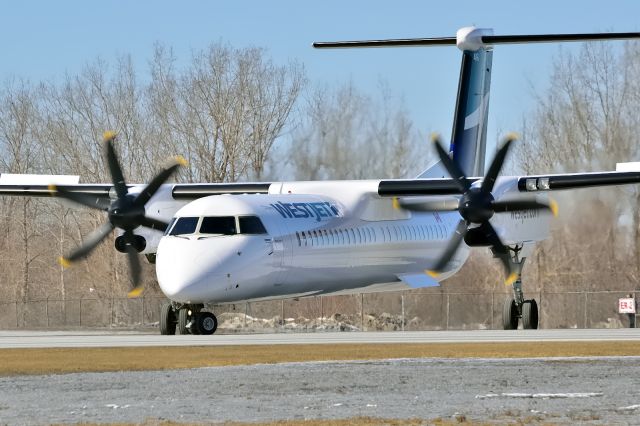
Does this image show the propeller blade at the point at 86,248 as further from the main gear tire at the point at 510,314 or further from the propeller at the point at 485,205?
the main gear tire at the point at 510,314

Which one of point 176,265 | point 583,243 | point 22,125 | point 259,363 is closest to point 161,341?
point 176,265

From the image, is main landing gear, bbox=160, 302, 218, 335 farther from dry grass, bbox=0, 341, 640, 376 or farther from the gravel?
the gravel

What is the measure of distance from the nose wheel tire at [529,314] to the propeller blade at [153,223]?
390 inches

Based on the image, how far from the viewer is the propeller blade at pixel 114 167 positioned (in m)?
31.9

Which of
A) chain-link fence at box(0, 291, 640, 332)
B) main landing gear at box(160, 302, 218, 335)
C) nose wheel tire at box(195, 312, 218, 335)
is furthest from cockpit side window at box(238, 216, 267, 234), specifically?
chain-link fence at box(0, 291, 640, 332)

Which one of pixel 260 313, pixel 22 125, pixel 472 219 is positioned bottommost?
pixel 260 313

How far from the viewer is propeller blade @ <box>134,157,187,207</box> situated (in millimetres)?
31688

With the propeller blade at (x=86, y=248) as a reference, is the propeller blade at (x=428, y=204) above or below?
above

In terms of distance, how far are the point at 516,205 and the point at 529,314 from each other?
18.3 feet

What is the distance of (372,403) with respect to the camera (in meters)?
13.6

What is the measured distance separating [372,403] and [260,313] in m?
41.7

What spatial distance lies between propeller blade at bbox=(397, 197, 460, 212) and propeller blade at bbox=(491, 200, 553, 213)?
3.27ft

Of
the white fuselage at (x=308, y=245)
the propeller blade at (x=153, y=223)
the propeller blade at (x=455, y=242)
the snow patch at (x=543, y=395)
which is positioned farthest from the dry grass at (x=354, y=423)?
the propeller blade at (x=153, y=223)

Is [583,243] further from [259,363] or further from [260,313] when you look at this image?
[259,363]
